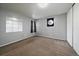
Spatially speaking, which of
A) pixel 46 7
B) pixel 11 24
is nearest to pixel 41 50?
pixel 46 7

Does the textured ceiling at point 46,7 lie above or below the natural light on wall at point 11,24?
above

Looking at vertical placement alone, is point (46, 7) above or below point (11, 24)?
above

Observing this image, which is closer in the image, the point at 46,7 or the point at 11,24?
the point at 46,7

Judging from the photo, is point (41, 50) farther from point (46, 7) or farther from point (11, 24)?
point (11, 24)

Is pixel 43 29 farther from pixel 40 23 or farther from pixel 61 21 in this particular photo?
pixel 61 21

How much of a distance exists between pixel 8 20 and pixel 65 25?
277cm

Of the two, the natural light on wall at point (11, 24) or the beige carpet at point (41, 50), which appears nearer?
the beige carpet at point (41, 50)

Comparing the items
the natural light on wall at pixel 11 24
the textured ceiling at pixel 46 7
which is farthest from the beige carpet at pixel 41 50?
the textured ceiling at pixel 46 7

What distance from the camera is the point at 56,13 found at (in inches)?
97.2

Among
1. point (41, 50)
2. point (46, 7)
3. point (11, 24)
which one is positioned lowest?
point (41, 50)

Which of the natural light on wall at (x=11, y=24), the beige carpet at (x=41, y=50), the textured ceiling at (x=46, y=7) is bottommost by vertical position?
the beige carpet at (x=41, y=50)

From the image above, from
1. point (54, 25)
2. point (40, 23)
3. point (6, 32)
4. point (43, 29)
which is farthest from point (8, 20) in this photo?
point (54, 25)

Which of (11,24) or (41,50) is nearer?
(41,50)

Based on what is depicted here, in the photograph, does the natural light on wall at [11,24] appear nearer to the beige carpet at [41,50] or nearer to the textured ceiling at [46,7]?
the textured ceiling at [46,7]
